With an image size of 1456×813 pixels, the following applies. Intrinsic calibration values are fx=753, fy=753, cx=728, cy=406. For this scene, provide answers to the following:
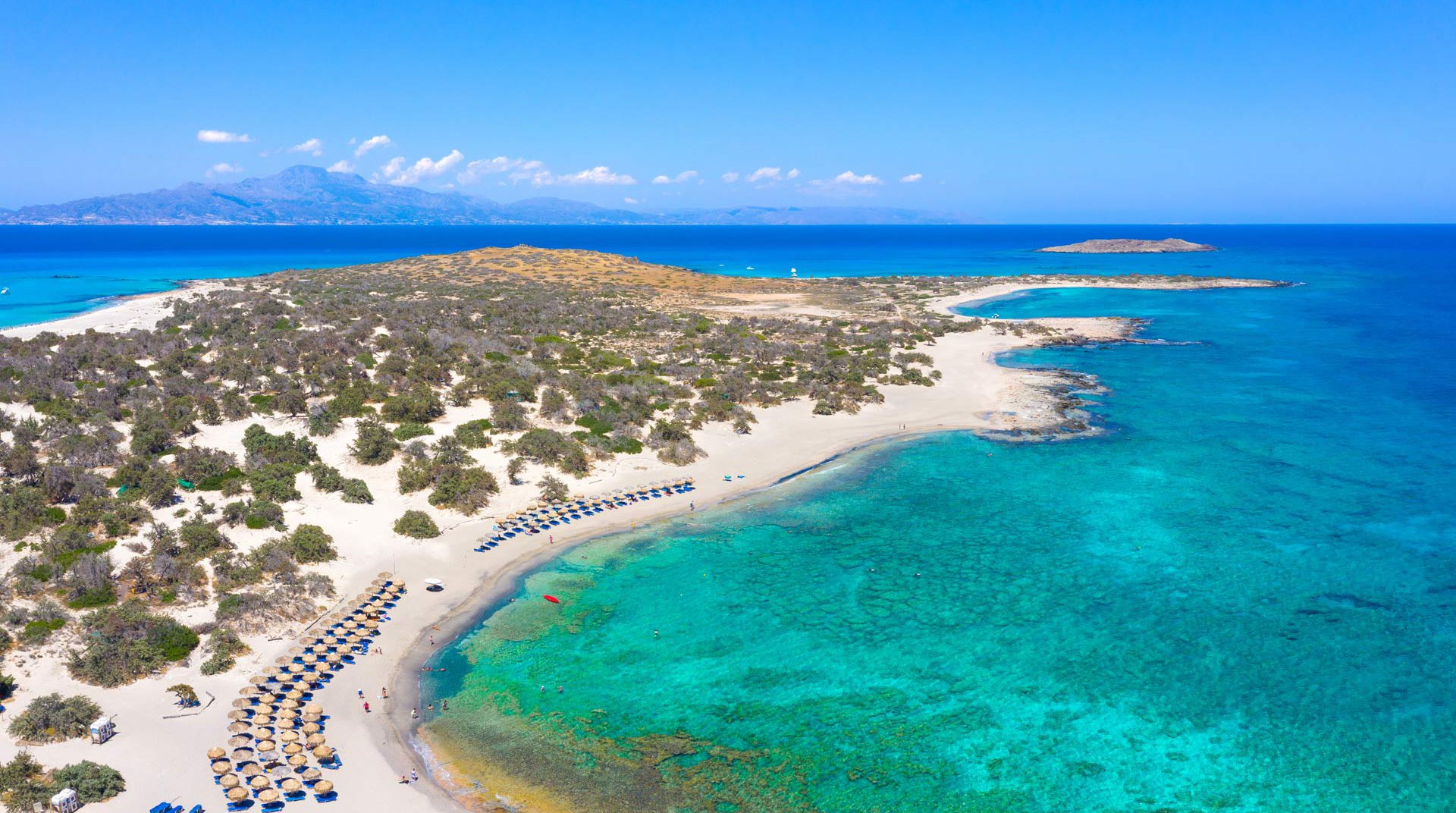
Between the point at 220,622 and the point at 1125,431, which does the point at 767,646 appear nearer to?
the point at 220,622

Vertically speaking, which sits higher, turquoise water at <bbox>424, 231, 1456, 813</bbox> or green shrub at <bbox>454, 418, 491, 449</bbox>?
green shrub at <bbox>454, 418, 491, 449</bbox>

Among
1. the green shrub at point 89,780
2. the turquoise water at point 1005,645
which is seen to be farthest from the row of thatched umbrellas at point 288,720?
the turquoise water at point 1005,645

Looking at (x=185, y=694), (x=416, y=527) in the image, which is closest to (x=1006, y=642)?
(x=416, y=527)

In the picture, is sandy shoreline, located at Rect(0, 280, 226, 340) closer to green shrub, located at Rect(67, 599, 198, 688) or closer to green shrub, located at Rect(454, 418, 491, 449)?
green shrub, located at Rect(454, 418, 491, 449)

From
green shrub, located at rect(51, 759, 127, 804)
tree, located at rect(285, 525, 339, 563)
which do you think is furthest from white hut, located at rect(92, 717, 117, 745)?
tree, located at rect(285, 525, 339, 563)

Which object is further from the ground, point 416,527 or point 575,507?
point 416,527

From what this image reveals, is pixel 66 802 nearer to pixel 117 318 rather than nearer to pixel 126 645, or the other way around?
pixel 126 645
